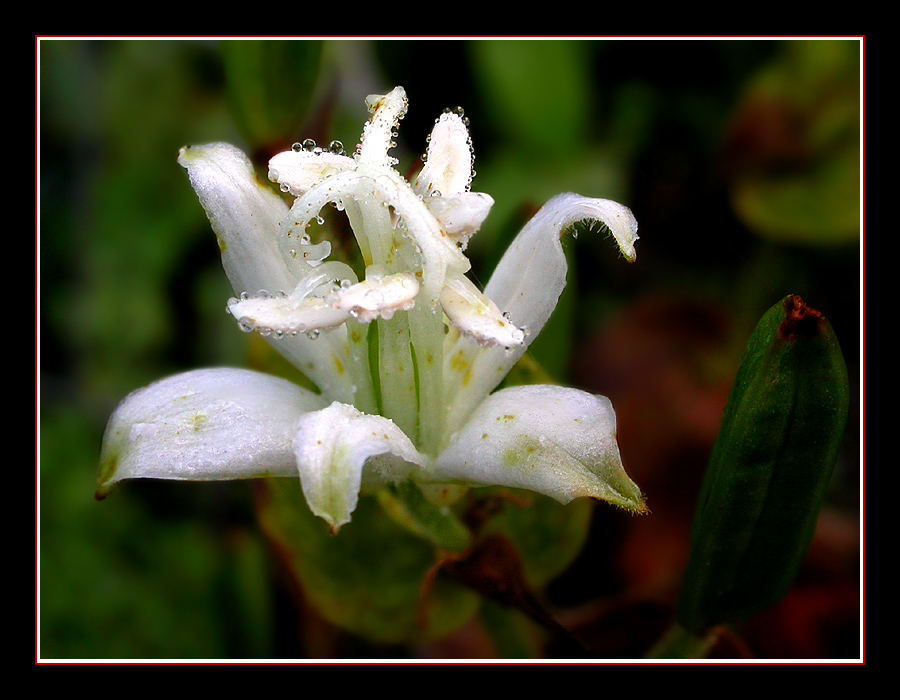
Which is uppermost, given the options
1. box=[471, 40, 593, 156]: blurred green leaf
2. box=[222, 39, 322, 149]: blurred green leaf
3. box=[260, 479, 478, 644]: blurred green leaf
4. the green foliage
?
box=[471, 40, 593, 156]: blurred green leaf

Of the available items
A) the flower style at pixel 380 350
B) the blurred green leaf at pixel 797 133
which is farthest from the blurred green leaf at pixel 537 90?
the flower style at pixel 380 350

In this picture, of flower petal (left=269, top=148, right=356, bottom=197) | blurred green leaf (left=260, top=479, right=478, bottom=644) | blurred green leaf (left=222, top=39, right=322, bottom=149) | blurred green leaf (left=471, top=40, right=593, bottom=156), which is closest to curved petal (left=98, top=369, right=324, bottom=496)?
flower petal (left=269, top=148, right=356, bottom=197)

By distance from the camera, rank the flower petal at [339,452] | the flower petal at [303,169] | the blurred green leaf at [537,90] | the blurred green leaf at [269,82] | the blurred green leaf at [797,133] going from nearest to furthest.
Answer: the flower petal at [339,452] < the flower petal at [303,169] < the blurred green leaf at [269,82] < the blurred green leaf at [797,133] < the blurred green leaf at [537,90]

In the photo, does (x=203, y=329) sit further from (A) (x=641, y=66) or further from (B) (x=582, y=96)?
(A) (x=641, y=66)

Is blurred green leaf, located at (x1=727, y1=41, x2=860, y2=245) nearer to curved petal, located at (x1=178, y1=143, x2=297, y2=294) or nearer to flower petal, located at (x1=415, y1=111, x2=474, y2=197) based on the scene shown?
flower petal, located at (x1=415, y1=111, x2=474, y2=197)

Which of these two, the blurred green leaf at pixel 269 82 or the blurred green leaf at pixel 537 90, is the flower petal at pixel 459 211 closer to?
the blurred green leaf at pixel 269 82

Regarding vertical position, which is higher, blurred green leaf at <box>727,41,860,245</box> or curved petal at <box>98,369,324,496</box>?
blurred green leaf at <box>727,41,860,245</box>

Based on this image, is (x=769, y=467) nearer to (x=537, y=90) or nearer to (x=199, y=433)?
(x=199, y=433)

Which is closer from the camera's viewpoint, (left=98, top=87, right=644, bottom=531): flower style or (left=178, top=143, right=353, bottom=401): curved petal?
(left=98, top=87, right=644, bottom=531): flower style
